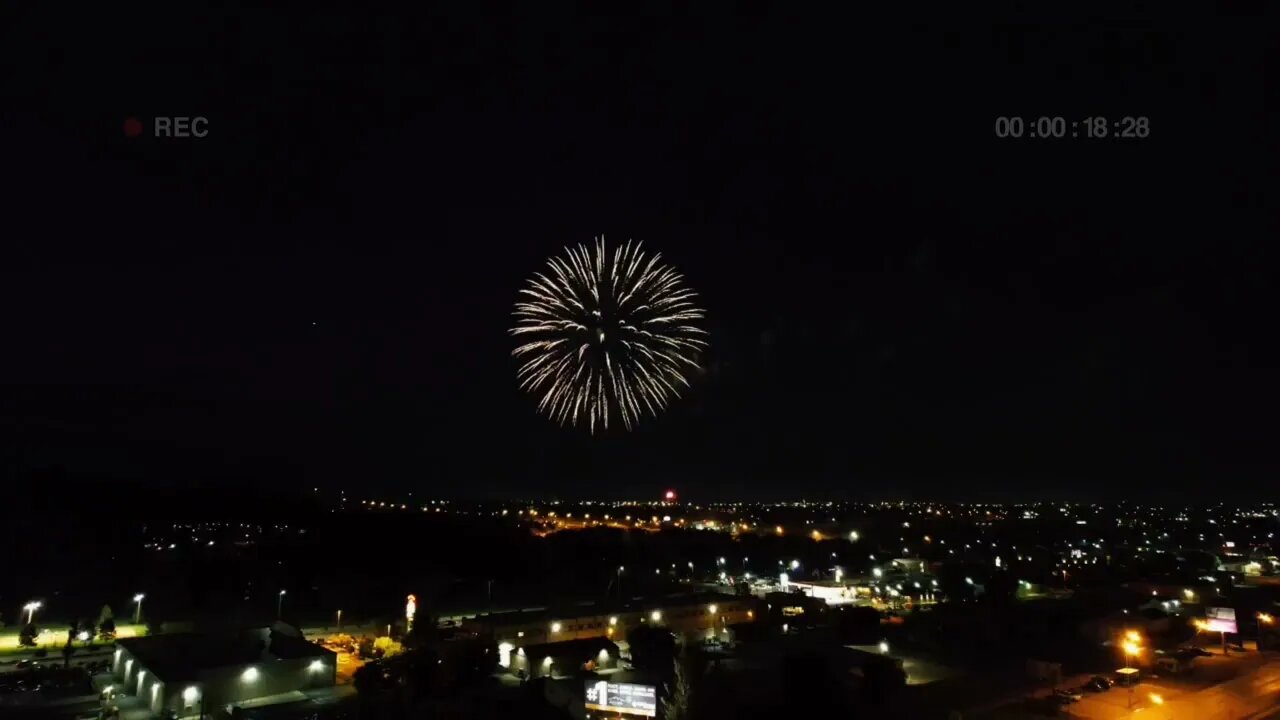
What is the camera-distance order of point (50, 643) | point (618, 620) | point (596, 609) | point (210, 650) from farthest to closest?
1. point (596, 609)
2. point (618, 620)
3. point (50, 643)
4. point (210, 650)

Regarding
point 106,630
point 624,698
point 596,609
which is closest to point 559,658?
point 596,609

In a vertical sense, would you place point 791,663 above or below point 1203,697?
above

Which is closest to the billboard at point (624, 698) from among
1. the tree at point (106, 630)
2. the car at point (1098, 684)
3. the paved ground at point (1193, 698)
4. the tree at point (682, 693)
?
the tree at point (682, 693)

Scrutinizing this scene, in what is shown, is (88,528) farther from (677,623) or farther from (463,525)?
(677,623)

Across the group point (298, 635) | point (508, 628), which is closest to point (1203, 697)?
point (508, 628)

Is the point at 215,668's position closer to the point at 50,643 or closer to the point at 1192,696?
the point at 50,643

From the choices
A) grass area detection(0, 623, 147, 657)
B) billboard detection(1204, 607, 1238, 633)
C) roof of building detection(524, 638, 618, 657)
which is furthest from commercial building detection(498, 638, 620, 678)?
billboard detection(1204, 607, 1238, 633)

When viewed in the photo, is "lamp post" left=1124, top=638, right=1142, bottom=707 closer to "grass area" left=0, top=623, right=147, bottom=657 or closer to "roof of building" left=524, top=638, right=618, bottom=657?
"roof of building" left=524, top=638, right=618, bottom=657
